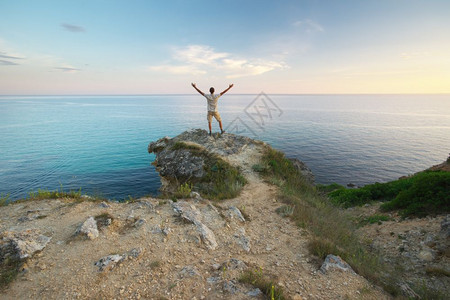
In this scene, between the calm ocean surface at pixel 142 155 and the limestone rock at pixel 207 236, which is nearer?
the limestone rock at pixel 207 236

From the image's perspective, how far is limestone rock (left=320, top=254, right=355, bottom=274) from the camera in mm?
5484

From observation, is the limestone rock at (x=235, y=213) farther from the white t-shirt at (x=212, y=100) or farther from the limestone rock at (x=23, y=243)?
the white t-shirt at (x=212, y=100)

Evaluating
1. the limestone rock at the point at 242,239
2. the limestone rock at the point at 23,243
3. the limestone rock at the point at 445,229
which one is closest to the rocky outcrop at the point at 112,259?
the limestone rock at the point at 23,243

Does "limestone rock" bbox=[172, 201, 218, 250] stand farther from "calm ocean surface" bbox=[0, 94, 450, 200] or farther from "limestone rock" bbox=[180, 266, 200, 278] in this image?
"calm ocean surface" bbox=[0, 94, 450, 200]

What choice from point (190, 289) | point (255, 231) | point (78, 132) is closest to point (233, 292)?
point (190, 289)

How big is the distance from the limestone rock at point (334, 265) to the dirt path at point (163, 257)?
6.2 inches

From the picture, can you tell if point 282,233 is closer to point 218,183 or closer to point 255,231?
point 255,231

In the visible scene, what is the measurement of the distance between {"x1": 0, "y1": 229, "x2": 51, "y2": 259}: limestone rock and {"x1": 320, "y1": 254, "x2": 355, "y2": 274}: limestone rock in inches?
293

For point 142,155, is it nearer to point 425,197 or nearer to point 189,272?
point 189,272

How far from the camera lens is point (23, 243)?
17.3ft

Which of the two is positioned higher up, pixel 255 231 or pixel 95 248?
pixel 95 248

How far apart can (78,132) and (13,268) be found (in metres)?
50.3

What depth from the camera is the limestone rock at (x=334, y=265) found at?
18.0 ft

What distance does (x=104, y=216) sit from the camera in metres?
6.82
